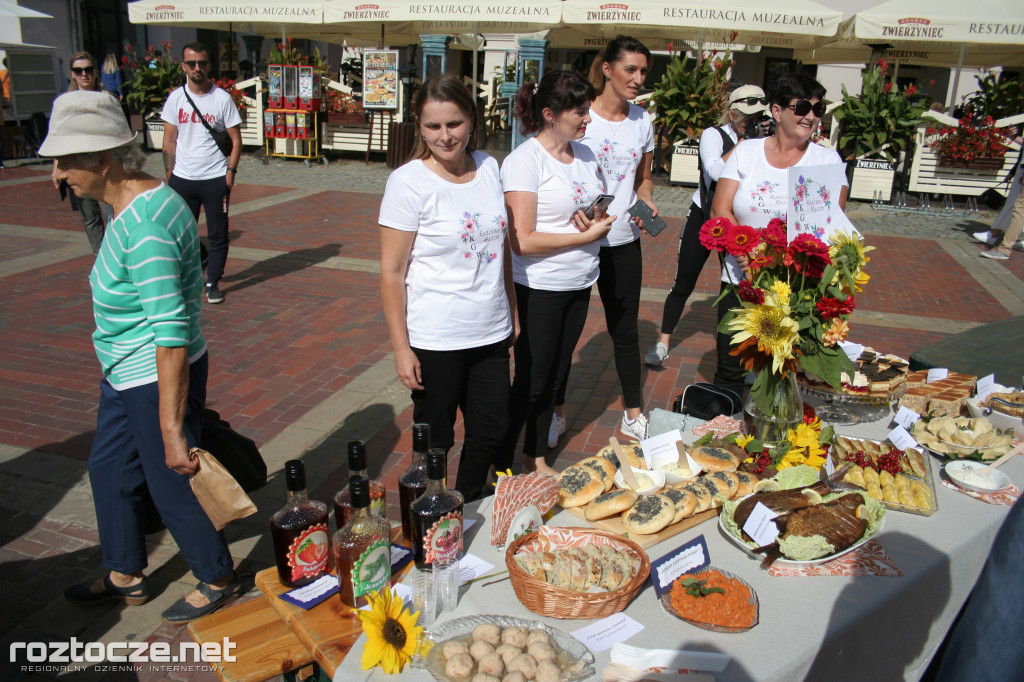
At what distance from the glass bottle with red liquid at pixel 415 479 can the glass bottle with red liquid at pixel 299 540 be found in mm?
230

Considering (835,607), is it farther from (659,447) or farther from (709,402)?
(709,402)

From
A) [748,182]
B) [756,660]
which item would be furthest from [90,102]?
[748,182]

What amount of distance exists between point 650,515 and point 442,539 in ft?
2.07

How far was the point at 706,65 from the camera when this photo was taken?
12305mm

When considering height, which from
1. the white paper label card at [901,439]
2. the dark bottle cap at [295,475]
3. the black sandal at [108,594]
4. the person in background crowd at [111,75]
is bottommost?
the black sandal at [108,594]

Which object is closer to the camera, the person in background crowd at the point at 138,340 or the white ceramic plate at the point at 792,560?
the white ceramic plate at the point at 792,560

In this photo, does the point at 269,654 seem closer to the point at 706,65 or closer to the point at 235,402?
the point at 235,402

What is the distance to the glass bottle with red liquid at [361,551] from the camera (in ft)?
5.99

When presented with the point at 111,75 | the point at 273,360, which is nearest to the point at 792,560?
the point at 273,360

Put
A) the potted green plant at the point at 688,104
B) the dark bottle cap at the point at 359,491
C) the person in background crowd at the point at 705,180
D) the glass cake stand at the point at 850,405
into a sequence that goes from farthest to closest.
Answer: the potted green plant at the point at 688,104 < the person in background crowd at the point at 705,180 < the glass cake stand at the point at 850,405 < the dark bottle cap at the point at 359,491

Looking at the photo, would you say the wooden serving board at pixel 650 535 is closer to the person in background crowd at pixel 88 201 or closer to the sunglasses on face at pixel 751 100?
the sunglasses on face at pixel 751 100

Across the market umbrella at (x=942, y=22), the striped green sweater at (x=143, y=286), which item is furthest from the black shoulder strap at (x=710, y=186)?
the market umbrella at (x=942, y=22)

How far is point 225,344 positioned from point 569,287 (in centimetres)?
325

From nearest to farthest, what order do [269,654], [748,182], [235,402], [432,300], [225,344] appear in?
[269,654] < [432,300] < [748,182] < [235,402] < [225,344]
